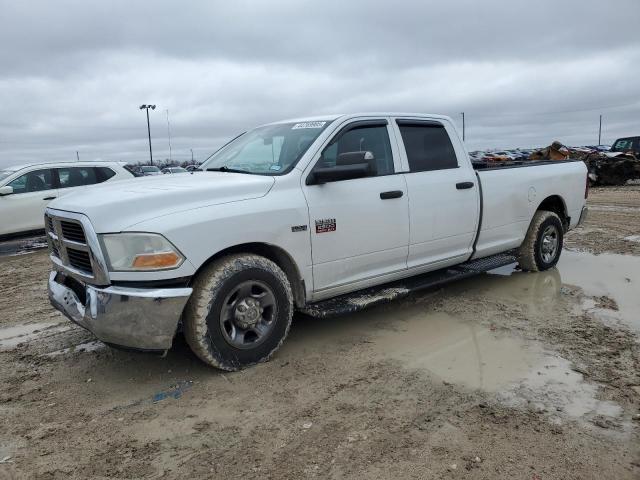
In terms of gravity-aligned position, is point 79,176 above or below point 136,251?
above

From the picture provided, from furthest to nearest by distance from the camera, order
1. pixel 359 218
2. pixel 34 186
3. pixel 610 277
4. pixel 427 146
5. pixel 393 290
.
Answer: pixel 34 186, pixel 610 277, pixel 427 146, pixel 393 290, pixel 359 218

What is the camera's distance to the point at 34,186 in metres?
10.5

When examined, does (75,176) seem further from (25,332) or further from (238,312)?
(238,312)

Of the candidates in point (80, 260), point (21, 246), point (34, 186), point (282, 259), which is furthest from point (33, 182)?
point (282, 259)

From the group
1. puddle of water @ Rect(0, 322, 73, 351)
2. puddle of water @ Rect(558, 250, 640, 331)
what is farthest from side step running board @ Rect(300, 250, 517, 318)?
puddle of water @ Rect(0, 322, 73, 351)

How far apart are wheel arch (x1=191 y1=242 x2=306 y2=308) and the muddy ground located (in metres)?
0.48

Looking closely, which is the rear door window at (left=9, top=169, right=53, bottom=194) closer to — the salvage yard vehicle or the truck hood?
the salvage yard vehicle

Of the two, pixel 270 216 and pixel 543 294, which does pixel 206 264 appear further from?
pixel 543 294

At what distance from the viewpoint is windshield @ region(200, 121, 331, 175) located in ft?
14.4

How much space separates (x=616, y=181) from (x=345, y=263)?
19.8 meters

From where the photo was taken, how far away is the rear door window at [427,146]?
5012mm

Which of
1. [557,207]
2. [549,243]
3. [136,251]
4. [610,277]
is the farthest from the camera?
[557,207]

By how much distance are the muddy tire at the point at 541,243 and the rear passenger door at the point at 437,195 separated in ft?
4.36

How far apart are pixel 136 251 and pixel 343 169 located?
5.39ft
